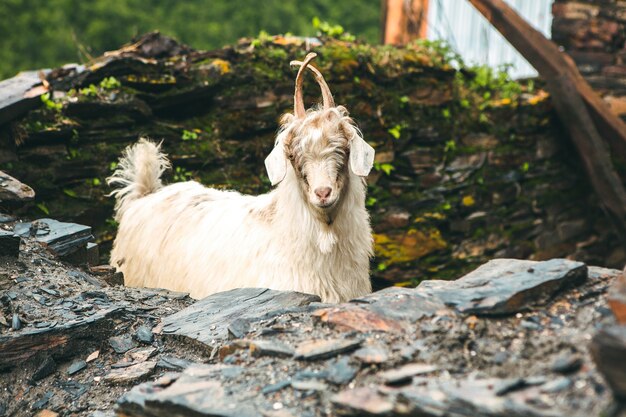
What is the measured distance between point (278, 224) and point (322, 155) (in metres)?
0.64

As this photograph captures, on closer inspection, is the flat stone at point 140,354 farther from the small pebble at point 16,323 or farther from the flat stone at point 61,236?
the flat stone at point 61,236

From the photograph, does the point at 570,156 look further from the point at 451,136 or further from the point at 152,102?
the point at 152,102

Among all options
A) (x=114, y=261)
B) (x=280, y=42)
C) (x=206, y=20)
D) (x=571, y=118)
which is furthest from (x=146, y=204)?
(x=206, y=20)

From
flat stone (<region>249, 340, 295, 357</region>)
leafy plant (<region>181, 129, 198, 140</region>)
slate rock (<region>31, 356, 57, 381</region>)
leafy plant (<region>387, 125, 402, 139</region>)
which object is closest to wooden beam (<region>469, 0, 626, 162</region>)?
leafy plant (<region>387, 125, 402, 139</region>)

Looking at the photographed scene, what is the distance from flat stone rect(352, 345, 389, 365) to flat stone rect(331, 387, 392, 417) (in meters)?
0.22

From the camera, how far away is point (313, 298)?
3.75 meters

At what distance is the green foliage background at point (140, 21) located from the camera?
19.8 metres

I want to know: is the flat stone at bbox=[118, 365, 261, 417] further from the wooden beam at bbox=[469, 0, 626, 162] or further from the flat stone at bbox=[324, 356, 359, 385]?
the wooden beam at bbox=[469, 0, 626, 162]

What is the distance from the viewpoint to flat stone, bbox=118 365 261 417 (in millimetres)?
2598

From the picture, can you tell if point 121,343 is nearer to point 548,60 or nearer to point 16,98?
point 16,98

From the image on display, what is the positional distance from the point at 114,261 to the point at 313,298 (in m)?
2.40

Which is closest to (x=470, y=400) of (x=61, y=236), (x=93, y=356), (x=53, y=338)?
(x=93, y=356)

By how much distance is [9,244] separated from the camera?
4113mm

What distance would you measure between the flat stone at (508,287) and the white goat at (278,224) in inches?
49.4
